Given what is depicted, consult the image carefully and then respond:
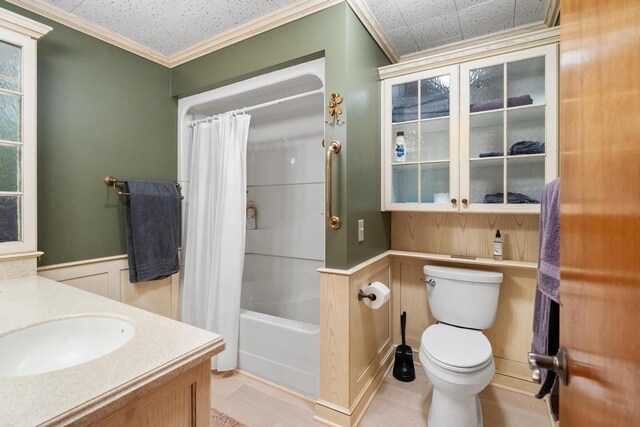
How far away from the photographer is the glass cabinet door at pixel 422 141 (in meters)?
1.83

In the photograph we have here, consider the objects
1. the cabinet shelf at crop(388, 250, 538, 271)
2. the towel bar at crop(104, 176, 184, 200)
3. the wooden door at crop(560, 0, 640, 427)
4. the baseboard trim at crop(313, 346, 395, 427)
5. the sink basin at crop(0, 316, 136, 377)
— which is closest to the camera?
the wooden door at crop(560, 0, 640, 427)

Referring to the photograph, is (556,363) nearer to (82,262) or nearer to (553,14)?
(553,14)

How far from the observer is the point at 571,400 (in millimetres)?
580

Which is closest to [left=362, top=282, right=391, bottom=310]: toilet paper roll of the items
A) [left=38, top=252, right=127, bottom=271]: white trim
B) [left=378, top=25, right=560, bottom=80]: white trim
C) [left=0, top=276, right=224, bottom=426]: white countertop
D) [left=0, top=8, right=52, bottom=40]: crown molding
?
[left=0, top=276, right=224, bottom=426]: white countertop

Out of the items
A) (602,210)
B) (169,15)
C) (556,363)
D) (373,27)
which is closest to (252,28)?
(169,15)

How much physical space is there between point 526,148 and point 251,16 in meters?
1.76

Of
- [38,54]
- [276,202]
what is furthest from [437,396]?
[38,54]

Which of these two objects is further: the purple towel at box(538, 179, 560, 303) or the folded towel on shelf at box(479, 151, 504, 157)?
the folded towel on shelf at box(479, 151, 504, 157)

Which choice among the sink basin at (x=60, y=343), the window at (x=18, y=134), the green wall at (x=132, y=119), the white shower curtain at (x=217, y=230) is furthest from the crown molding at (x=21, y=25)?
the sink basin at (x=60, y=343)

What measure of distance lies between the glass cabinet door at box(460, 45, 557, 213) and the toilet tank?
42 cm

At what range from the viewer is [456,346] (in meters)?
1.56

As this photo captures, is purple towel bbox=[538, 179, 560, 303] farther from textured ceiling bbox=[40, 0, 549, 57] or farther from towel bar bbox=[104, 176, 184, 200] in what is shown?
towel bar bbox=[104, 176, 184, 200]

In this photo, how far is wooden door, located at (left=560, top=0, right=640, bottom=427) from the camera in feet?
1.15

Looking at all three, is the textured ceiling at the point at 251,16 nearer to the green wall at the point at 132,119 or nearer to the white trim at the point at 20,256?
the green wall at the point at 132,119
